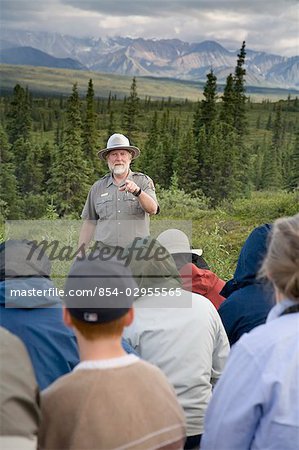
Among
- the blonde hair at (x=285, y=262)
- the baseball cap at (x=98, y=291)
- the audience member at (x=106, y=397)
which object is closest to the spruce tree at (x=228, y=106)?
the blonde hair at (x=285, y=262)

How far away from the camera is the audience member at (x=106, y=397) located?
1686mm

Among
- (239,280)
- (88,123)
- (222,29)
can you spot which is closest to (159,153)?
(88,123)

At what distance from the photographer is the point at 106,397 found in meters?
1.67

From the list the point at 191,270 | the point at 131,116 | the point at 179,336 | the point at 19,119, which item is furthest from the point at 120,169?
the point at 19,119

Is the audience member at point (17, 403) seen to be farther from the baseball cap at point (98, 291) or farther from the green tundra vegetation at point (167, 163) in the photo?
the green tundra vegetation at point (167, 163)

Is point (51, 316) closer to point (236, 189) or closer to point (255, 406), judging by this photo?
point (255, 406)

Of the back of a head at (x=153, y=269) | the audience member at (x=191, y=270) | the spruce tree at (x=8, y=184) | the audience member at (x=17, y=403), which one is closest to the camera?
the audience member at (x=17, y=403)

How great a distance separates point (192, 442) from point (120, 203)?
2.57m

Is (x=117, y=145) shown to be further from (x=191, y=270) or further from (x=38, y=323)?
(x=38, y=323)

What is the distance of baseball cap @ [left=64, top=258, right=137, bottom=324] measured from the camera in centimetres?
177

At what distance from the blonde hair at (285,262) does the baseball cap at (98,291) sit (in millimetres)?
482

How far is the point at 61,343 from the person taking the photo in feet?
7.71

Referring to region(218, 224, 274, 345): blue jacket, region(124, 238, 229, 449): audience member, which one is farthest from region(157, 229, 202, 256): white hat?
region(124, 238, 229, 449): audience member

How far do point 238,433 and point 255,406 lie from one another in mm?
128
